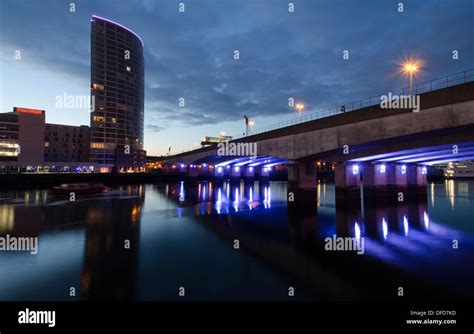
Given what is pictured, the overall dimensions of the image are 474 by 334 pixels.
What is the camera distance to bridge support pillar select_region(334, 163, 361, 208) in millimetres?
39688

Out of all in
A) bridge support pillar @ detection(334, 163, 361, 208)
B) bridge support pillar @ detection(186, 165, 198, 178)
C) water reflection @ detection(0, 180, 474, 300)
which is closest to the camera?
water reflection @ detection(0, 180, 474, 300)

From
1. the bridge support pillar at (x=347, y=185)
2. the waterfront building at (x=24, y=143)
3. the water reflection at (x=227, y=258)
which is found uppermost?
the waterfront building at (x=24, y=143)

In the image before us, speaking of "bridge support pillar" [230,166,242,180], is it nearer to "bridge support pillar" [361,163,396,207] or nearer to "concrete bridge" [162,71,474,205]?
"concrete bridge" [162,71,474,205]

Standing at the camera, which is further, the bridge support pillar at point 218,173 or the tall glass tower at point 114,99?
the tall glass tower at point 114,99

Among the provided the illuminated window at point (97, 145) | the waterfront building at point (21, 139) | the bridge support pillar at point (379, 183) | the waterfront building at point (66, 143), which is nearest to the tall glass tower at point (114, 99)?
the illuminated window at point (97, 145)

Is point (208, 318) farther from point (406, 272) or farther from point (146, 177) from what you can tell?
point (146, 177)

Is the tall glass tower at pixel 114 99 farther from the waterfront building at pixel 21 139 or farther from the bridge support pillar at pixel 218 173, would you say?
the bridge support pillar at pixel 218 173

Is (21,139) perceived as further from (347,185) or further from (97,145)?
(347,185)

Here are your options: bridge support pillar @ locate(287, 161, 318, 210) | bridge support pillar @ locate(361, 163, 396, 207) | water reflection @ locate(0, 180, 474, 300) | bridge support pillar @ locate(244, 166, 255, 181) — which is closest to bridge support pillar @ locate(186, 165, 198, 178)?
bridge support pillar @ locate(244, 166, 255, 181)

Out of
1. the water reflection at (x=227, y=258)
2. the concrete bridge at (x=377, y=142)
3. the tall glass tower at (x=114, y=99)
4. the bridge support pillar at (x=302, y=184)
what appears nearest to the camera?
the water reflection at (x=227, y=258)

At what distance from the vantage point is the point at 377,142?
26.8 m

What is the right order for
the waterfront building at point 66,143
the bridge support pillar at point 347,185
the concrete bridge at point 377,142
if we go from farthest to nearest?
1. the waterfront building at point 66,143
2. the bridge support pillar at point 347,185
3. the concrete bridge at point 377,142

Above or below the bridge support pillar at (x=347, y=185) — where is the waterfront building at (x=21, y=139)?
above

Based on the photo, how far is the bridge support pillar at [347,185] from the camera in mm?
39688
